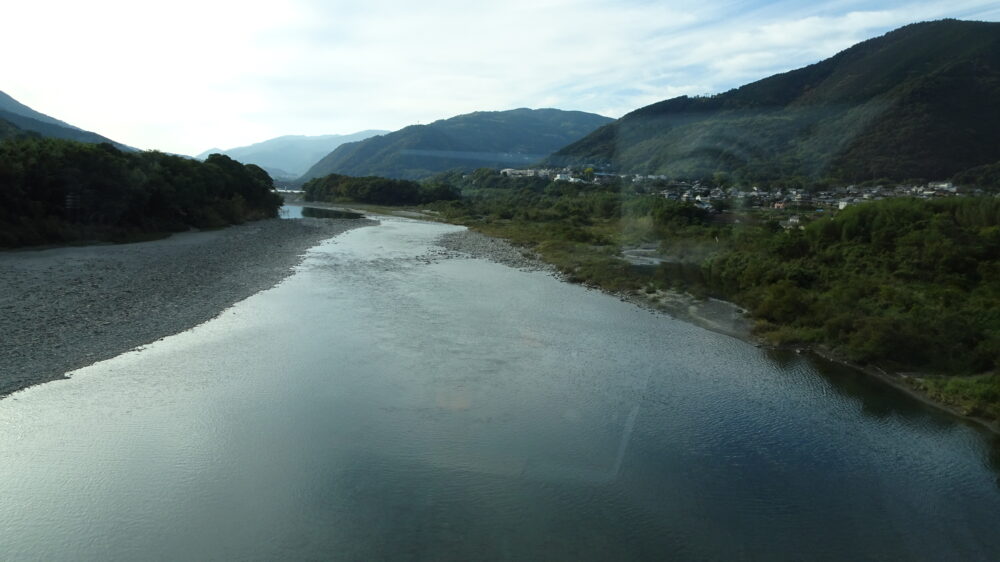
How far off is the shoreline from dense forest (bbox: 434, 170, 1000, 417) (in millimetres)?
200

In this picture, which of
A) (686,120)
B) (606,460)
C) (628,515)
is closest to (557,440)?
(606,460)

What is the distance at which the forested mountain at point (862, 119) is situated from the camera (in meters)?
39.0

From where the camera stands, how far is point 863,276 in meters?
16.8

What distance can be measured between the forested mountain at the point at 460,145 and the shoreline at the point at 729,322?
11116cm

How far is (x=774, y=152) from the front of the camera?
170 ft

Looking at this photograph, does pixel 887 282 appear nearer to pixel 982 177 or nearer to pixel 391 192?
pixel 982 177

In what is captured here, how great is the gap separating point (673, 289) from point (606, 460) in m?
12.6

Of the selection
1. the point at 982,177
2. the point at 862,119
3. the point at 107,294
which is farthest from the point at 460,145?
the point at 107,294

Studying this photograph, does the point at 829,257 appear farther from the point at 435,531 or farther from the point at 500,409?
the point at 435,531

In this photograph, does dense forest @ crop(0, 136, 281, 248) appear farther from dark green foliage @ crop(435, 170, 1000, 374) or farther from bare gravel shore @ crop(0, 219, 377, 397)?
dark green foliage @ crop(435, 170, 1000, 374)

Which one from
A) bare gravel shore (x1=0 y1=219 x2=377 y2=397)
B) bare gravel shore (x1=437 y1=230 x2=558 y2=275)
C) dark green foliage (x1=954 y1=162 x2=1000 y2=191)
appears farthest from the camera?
dark green foliage (x1=954 y1=162 x2=1000 y2=191)

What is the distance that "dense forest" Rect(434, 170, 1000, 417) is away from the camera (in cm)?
1150

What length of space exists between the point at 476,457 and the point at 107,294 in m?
11.9

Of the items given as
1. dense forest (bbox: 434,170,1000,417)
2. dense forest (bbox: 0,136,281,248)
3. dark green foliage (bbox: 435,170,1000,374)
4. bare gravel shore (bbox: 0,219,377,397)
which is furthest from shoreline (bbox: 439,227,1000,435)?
dense forest (bbox: 0,136,281,248)
